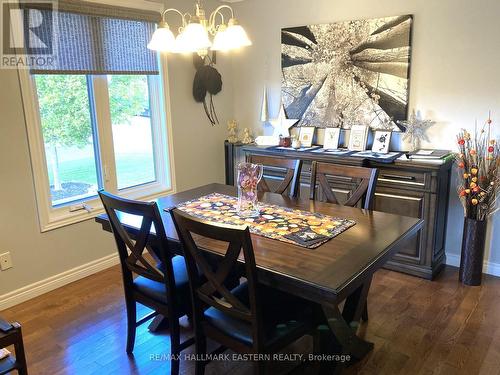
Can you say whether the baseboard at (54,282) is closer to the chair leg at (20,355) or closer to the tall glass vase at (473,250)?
the chair leg at (20,355)

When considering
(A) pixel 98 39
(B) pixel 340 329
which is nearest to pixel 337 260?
(B) pixel 340 329

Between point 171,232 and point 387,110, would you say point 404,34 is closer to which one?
point 387,110

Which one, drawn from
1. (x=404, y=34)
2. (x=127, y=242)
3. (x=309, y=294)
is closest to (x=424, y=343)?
(x=309, y=294)

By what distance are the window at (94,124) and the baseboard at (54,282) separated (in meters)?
0.40

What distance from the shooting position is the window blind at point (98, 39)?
2.91m

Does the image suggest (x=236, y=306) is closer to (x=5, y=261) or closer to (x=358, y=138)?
(x=5, y=261)

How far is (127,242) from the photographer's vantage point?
2080mm

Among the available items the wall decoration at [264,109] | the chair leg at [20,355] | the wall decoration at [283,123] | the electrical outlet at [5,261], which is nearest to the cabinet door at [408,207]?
the wall decoration at [283,123]

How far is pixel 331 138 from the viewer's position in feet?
12.4

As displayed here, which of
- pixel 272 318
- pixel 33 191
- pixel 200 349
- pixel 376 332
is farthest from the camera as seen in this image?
pixel 33 191

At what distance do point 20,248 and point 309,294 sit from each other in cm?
228

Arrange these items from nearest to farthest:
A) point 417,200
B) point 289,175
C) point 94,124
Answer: point 289,175 → point 417,200 → point 94,124

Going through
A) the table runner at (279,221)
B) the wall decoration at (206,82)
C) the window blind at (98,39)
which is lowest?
the table runner at (279,221)

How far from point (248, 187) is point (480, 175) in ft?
5.66
